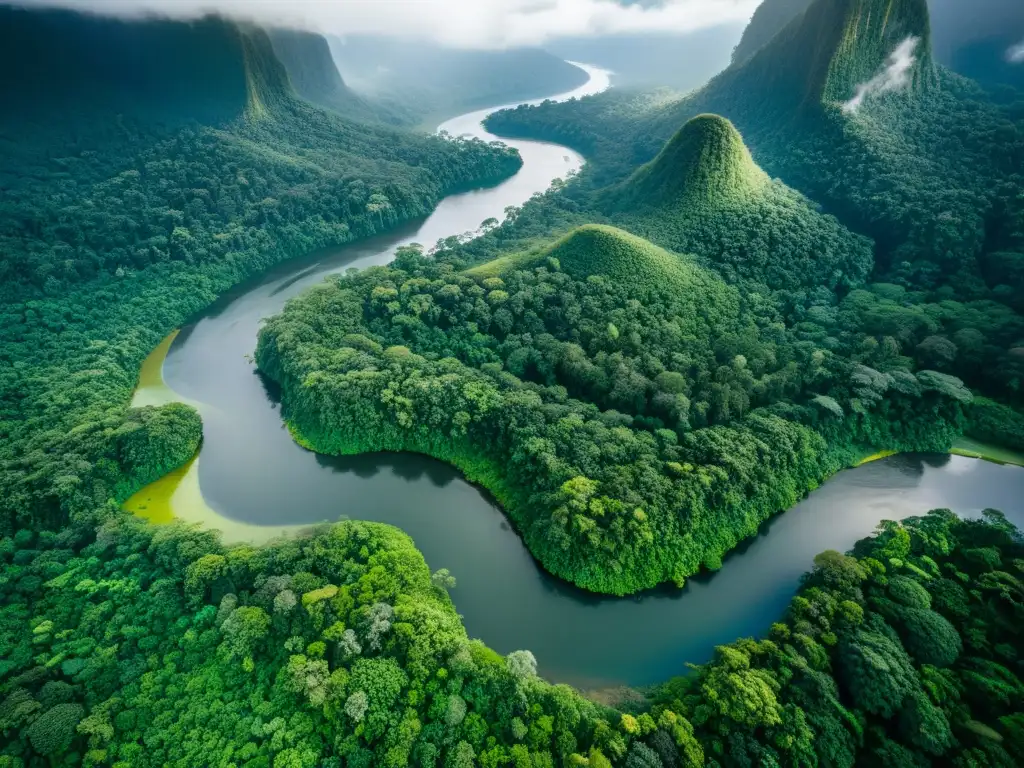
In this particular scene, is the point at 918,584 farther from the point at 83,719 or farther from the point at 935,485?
the point at 83,719

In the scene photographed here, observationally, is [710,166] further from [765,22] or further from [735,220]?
[765,22]

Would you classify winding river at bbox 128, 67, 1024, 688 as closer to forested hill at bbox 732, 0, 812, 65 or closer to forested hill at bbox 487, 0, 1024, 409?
forested hill at bbox 487, 0, 1024, 409

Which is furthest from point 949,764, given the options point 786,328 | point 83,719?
point 83,719

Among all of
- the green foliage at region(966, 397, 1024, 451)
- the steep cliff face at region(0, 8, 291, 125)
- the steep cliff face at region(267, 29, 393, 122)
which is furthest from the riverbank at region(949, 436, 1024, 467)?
the steep cliff face at region(267, 29, 393, 122)

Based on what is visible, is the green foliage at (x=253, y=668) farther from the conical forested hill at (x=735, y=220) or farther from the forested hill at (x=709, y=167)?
the forested hill at (x=709, y=167)

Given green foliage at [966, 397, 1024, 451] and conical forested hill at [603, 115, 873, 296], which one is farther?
conical forested hill at [603, 115, 873, 296]

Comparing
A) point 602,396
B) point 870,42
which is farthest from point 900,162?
point 602,396
